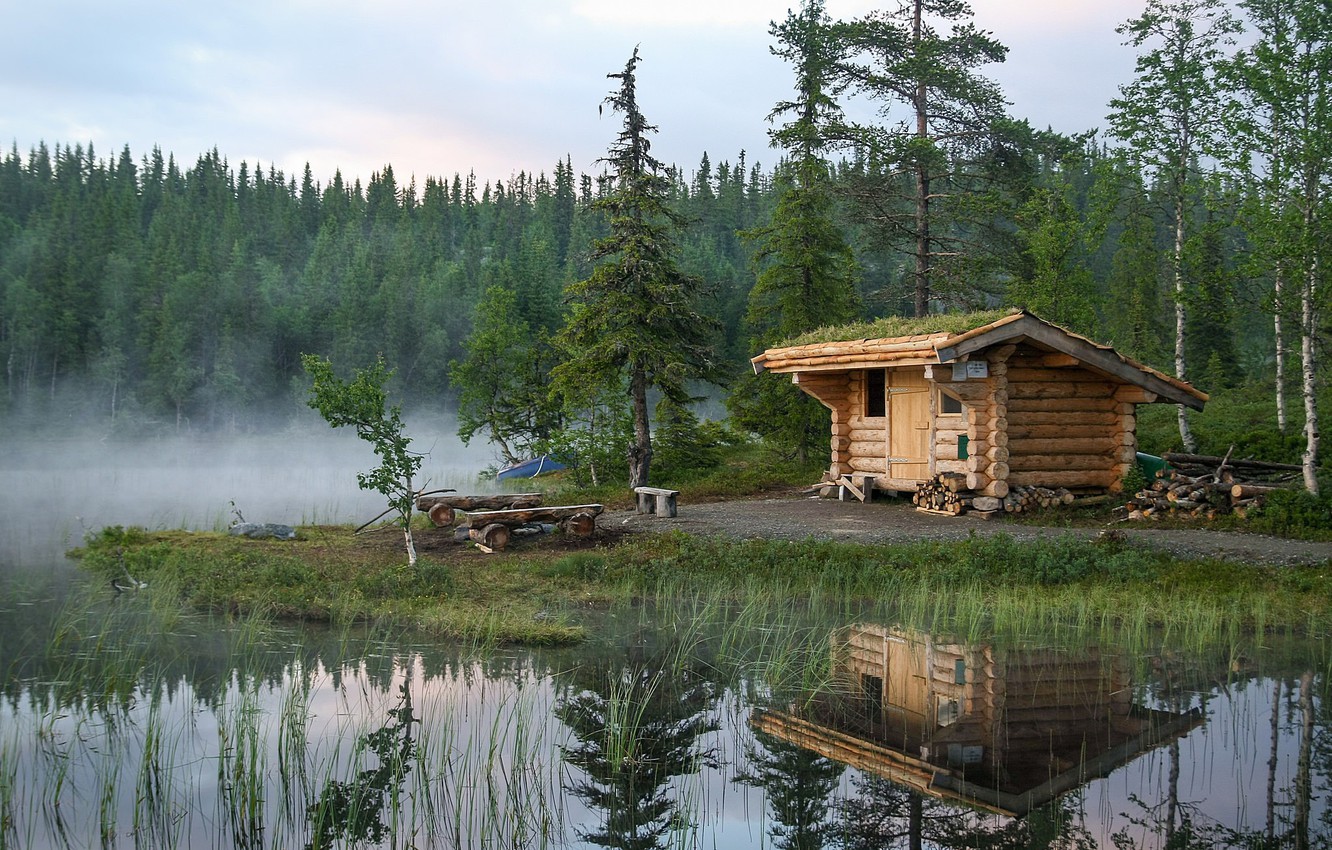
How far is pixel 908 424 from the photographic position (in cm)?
2016

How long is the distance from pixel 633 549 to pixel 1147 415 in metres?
23.5

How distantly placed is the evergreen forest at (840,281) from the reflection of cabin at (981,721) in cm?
1118

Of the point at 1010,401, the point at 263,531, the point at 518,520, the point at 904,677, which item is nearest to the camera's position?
the point at 904,677

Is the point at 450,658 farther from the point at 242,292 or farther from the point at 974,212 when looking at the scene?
the point at 242,292

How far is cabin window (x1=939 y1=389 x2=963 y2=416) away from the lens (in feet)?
60.8

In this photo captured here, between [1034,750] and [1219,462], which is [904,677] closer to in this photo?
[1034,750]

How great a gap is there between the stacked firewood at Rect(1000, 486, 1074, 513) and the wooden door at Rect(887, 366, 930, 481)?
191 cm

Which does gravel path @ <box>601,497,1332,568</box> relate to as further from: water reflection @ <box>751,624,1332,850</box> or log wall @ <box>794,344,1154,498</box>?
water reflection @ <box>751,624,1332,850</box>

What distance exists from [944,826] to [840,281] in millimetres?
23299

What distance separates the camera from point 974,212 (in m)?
25.8

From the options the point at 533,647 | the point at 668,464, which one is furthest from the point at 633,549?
the point at 668,464

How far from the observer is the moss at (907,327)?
1762 centimetres

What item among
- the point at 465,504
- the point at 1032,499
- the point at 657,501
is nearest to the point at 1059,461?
the point at 1032,499

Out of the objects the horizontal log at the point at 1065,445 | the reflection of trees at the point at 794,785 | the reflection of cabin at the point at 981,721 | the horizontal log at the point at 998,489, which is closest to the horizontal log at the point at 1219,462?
the horizontal log at the point at 1065,445
